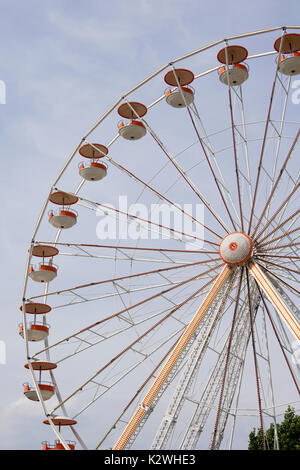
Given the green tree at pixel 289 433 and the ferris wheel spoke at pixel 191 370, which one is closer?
the ferris wheel spoke at pixel 191 370

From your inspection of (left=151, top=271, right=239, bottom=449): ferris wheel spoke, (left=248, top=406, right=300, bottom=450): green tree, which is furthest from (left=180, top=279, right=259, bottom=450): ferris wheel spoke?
(left=248, top=406, right=300, bottom=450): green tree

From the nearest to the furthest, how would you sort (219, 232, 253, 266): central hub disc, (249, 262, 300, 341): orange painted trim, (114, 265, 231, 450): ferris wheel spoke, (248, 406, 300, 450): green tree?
(249, 262, 300, 341): orange painted trim < (114, 265, 231, 450): ferris wheel spoke < (219, 232, 253, 266): central hub disc < (248, 406, 300, 450): green tree

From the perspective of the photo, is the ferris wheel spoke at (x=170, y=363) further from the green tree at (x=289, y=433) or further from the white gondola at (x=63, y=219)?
the green tree at (x=289, y=433)

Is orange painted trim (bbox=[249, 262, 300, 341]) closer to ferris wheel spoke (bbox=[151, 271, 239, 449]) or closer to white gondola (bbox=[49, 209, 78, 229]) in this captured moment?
ferris wheel spoke (bbox=[151, 271, 239, 449])

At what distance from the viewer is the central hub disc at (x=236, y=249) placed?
993 inches

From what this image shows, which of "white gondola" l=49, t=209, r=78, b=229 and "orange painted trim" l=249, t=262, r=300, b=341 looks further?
"white gondola" l=49, t=209, r=78, b=229

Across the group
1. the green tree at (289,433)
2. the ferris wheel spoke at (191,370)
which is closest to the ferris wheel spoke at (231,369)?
the ferris wheel spoke at (191,370)

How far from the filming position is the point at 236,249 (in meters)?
25.3

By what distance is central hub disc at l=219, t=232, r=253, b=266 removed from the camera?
25219mm

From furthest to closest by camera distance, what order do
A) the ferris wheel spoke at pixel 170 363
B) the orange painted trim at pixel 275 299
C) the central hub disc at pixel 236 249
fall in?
the central hub disc at pixel 236 249, the ferris wheel spoke at pixel 170 363, the orange painted trim at pixel 275 299

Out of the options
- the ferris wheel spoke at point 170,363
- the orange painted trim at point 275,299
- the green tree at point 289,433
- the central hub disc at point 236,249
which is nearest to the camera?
the orange painted trim at point 275,299
